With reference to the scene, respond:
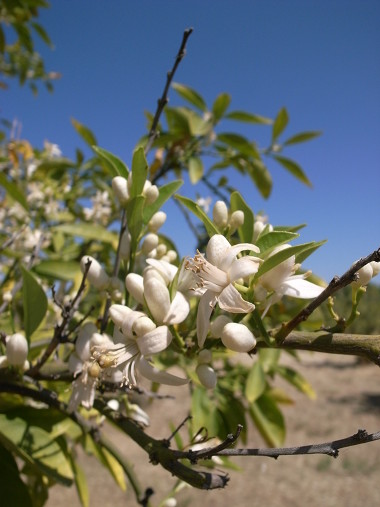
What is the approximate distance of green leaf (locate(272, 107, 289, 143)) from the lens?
191cm

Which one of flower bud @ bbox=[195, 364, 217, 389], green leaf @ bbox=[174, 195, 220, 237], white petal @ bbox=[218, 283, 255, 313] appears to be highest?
green leaf @ bbox=[174, 195, 220, 237]

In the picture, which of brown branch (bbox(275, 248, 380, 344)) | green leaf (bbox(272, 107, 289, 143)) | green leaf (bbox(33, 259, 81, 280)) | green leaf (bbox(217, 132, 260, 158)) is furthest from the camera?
green leaf (bbox(272, 107, 289, 143))

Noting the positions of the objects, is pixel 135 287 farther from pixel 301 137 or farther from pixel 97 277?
pixel 301 137

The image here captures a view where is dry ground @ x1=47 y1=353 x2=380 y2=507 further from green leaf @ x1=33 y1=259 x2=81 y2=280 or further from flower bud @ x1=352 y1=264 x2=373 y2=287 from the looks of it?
flower bud @ x1=352 y1=264 x2=373 y2=287

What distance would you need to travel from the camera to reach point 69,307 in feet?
2.19

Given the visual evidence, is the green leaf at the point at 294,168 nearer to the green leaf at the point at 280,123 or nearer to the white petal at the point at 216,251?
the green leaf at the point at 280,123

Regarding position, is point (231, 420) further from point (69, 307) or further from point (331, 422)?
point (331, 422)

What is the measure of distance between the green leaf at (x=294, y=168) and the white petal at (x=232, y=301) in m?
1.56

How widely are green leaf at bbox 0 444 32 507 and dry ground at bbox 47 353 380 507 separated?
4.67 meters

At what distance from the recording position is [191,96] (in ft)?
6.37

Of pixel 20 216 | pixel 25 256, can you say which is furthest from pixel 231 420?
pixel 20 216

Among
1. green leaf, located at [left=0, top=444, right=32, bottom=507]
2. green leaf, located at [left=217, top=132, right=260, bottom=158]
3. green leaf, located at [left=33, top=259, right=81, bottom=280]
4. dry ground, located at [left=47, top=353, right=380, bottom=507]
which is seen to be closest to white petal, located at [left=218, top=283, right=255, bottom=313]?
green leaf, located at [left=0, top=444, right=32, bottom=507]

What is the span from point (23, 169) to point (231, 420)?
1.62m

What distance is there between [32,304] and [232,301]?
1.23 ft
